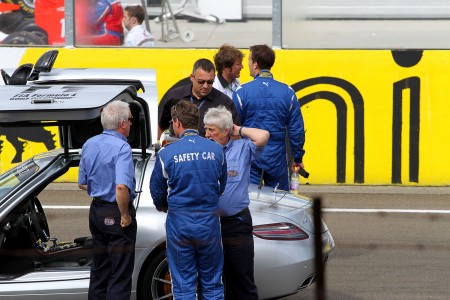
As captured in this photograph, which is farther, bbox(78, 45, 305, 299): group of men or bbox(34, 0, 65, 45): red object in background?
bbox(34, 0, 65, 45): red object in background

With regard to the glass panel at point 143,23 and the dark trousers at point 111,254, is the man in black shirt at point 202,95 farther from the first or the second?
the glass panel at point 143,23

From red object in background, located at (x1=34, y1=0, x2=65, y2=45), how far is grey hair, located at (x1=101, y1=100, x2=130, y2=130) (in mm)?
6525

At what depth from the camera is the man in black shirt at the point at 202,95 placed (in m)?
8.20

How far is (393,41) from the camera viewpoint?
1271 cm

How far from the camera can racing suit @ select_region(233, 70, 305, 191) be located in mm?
8867

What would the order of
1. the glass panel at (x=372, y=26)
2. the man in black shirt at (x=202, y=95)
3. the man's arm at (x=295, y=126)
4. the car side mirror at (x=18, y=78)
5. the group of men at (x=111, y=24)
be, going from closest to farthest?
1. the car side mirror at (x=18, y=78)
2. the man in black shirt at (x=202, y=95)
3. the man's arm at (x=295, y=126)
4. the glass panel at (x=372, y=26)
5. the group of men at (x=111, y=24)

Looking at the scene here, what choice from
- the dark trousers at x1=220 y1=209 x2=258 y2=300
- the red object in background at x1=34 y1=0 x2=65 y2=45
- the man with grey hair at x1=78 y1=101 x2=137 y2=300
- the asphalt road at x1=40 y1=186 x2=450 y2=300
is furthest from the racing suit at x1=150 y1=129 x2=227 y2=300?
the red object in background at x1=34 y1=0 x2=65 y2=45

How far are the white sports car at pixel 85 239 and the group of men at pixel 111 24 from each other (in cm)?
527

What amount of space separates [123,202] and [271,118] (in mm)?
2612

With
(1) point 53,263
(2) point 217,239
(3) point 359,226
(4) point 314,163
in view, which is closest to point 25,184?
(1) point 53,263

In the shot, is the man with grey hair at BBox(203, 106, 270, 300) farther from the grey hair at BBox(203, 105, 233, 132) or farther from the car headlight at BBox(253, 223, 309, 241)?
the car headlight at BBox(253, 223, 309, 241)

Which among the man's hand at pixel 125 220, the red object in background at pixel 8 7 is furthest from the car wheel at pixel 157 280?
the red object in background at pixel 8 7

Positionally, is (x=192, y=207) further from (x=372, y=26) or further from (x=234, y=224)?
(x=372, y=26)

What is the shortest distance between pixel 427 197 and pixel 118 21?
436cm
